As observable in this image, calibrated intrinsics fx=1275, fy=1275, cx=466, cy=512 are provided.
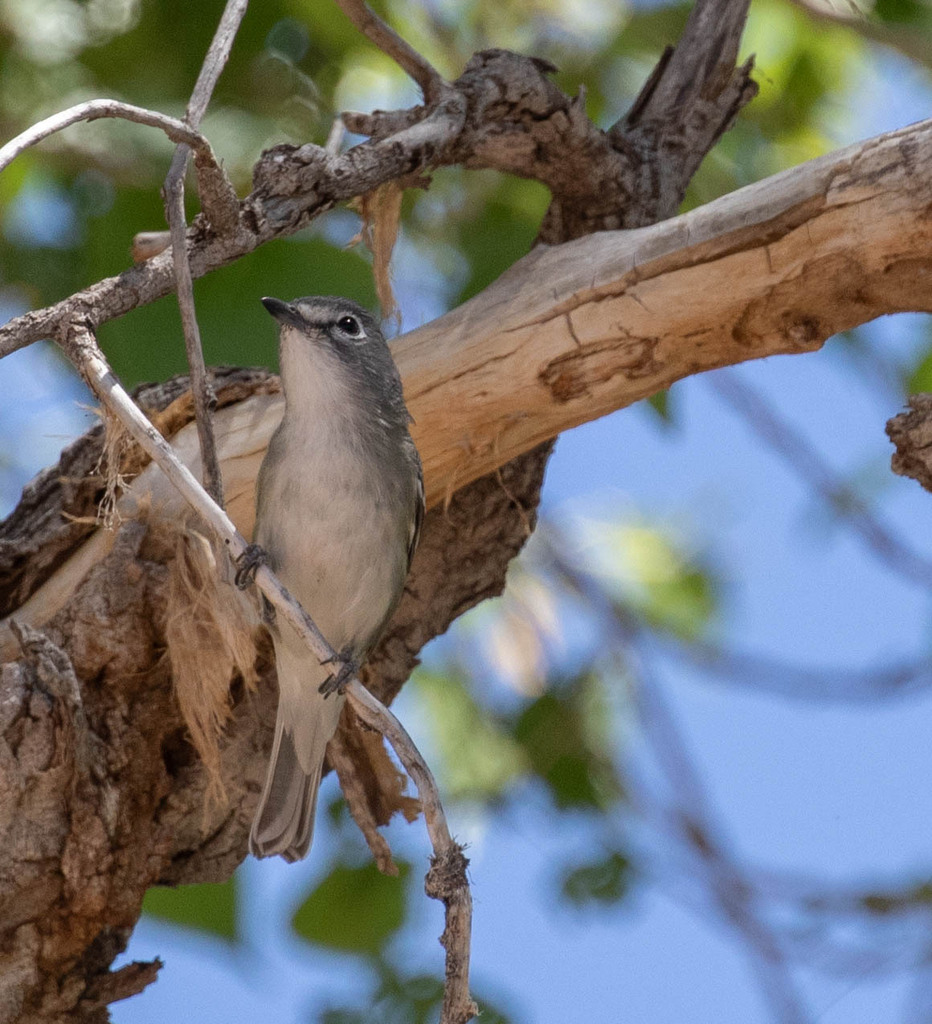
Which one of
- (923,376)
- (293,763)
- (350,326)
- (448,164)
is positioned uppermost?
(923,376)

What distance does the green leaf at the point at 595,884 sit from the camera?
473cm

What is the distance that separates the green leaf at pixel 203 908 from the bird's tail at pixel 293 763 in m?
0.40

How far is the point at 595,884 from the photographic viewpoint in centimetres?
473

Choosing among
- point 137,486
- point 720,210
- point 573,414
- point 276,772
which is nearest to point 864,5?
point 720,210

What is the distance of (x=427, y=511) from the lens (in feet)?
13.2

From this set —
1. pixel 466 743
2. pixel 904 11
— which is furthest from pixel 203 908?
pixel 904 11

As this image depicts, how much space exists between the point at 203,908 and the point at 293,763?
0.64 meters

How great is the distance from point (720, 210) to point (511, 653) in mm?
3013

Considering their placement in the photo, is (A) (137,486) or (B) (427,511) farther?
(B) (427,511)

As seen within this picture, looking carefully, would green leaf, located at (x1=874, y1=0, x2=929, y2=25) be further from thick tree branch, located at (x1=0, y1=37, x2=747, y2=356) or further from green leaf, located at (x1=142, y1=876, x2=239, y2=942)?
green leaf, located at (x1=142, y1=876, x2=239, y2=942)

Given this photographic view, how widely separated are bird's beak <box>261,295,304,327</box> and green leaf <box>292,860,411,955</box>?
2.03 meters

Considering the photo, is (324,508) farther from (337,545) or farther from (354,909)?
(354,909)

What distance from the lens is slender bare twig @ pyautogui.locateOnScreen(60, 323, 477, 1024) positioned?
2227 millimetres

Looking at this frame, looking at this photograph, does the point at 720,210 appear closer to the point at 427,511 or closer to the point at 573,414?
the point at 573,414
